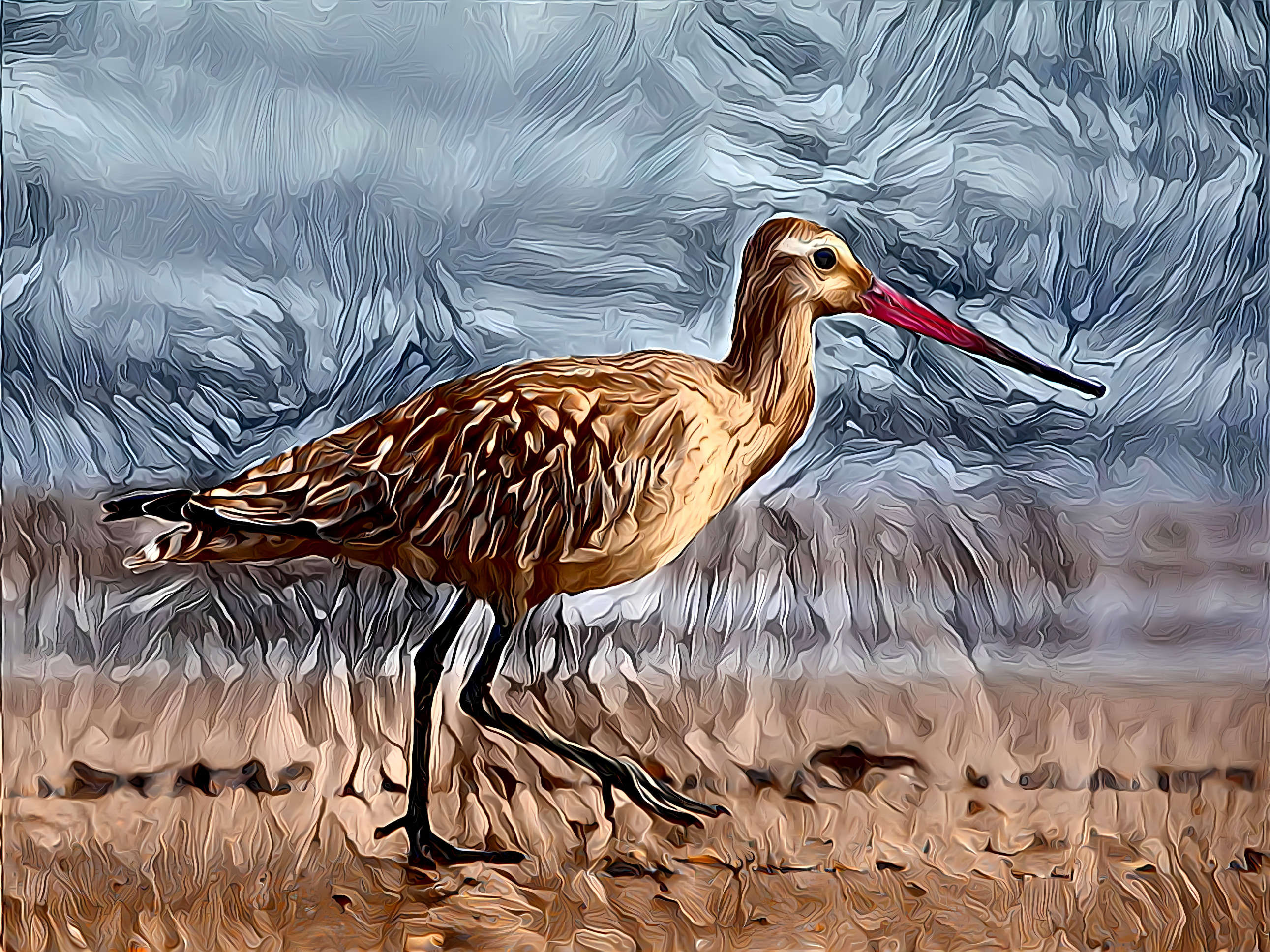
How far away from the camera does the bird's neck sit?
1.25 m

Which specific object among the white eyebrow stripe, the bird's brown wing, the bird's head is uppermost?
the white eyebrow stripe

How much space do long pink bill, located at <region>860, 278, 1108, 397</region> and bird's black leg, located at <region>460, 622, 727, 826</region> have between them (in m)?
0.59

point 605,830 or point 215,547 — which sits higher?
point 215,547

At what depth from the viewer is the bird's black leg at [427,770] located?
1249 mm

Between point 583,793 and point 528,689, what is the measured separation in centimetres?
14

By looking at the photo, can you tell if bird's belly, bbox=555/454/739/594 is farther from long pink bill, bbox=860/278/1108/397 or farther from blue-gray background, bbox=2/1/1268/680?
long pink bill, bbox=860/278/1108/397

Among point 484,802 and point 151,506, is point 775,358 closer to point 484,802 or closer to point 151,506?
point 484,802

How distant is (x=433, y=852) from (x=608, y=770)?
0.73 ft

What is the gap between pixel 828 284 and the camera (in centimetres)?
127

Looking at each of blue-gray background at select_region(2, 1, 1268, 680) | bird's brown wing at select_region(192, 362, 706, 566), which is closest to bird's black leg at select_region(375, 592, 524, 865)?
bird's brown wing at select_region(192, 362, 706, 566)

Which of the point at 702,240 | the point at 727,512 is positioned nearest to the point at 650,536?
the point at 727,512

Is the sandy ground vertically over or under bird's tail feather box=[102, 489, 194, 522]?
under

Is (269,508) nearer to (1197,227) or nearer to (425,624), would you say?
(425,624)

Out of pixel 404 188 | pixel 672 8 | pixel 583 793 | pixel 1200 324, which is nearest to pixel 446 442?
pixel 404 188
